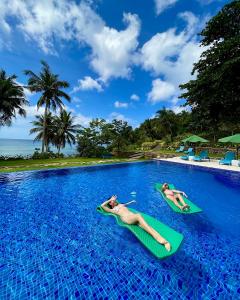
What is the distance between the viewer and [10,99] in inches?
690

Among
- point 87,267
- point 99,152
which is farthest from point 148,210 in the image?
point 99,152

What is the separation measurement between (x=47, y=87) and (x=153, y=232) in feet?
76.6

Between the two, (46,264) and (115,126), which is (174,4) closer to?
(115,126)

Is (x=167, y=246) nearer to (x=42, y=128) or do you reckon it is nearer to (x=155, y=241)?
(x=155, y=241)

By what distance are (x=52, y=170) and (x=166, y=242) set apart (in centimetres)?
1051

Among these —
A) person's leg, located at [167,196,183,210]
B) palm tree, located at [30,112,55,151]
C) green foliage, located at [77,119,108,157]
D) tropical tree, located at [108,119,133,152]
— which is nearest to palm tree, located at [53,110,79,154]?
palm tree, located at [30,112,55,151]

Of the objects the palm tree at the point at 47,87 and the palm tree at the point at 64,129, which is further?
the palm tree at the point at 64,129

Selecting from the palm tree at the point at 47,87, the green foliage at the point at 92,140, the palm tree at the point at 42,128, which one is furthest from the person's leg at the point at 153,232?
the palm tree at the point at 42,128

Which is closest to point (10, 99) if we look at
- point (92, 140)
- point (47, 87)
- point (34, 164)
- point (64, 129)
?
point (47, 87)

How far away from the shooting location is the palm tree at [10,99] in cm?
1662

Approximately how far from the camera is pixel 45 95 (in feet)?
73.3

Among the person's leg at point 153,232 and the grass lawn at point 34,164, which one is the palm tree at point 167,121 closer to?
the grass lawn at point 34,164

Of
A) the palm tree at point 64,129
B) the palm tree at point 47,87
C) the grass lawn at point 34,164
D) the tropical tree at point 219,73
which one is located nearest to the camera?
the grass lawn at point 34,164

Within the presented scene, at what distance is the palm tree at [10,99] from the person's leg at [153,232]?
1809 centimetres
